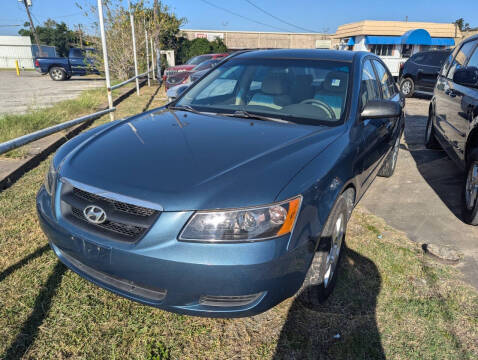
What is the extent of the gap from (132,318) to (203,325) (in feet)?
1.49

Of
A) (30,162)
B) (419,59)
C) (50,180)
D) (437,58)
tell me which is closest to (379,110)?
(50,180)

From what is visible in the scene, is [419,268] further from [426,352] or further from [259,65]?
[259,65]

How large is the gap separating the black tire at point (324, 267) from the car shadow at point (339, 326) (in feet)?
0.29

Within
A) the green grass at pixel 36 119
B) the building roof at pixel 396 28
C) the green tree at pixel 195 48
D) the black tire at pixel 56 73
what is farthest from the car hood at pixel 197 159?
the building roof at pixel 396 28

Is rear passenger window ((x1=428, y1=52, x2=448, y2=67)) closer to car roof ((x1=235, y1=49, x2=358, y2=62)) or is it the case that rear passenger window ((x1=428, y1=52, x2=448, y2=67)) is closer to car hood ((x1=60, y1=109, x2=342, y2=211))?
car roof ((x1=235, y1=49, x2=358, y2=62))

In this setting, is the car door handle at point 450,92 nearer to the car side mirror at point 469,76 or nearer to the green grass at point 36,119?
the car side mirror at point 469,76

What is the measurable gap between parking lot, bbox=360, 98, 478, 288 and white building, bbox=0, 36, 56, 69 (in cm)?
4576

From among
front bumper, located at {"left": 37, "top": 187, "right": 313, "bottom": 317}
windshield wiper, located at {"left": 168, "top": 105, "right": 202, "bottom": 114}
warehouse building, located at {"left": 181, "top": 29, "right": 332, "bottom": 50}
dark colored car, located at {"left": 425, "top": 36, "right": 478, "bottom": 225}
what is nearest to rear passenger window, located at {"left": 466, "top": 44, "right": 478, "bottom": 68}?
dark colored car, located at {"left": 425, "top": 36, "right": 478, "bottom": 225}

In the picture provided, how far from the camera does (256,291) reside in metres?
1.76

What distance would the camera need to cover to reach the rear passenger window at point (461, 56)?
454 centimetres

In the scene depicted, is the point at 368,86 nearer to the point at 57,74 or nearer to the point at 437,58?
the point at 437,58

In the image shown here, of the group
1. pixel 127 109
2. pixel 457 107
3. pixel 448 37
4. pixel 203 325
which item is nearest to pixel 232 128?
pixel 203 325

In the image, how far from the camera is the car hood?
1772mm

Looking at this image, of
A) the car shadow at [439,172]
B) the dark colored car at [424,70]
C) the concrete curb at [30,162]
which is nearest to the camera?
the concrete curb at [30,162]
